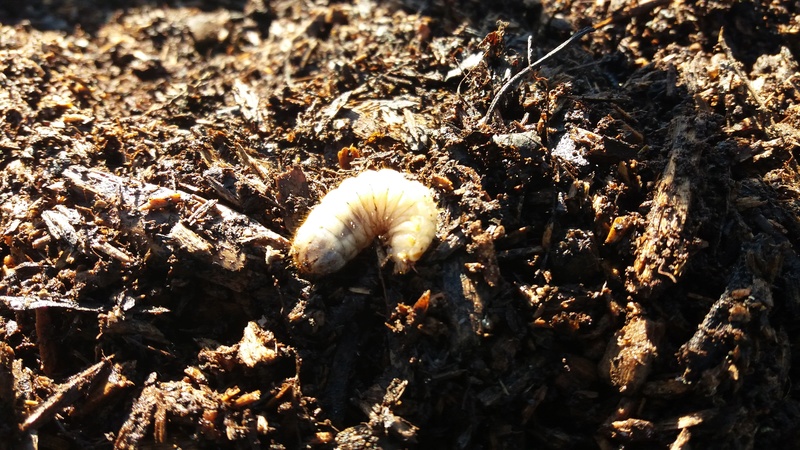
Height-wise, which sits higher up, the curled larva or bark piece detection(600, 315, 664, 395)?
the curled larva

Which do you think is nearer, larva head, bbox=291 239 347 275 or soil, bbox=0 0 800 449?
soil, bbox=0 0 800 449

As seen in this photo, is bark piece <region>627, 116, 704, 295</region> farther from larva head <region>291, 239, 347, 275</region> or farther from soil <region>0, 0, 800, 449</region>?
larva head <region>291, 239, 347, 275</region>

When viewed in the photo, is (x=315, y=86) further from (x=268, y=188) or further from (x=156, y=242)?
(x=156, y=242)

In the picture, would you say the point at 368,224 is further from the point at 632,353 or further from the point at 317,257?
the point at 632,353

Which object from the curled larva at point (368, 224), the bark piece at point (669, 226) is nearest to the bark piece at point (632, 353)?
the bark piece at point (669, 226)

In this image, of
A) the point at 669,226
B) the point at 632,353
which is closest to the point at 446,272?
the point at 632,353

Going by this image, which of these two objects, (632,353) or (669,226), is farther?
(669,226)

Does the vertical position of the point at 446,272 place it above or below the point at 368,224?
below

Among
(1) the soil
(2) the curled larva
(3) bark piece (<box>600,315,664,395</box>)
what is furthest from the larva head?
(3) bark piece (<box>600,315,664,395</box>)
